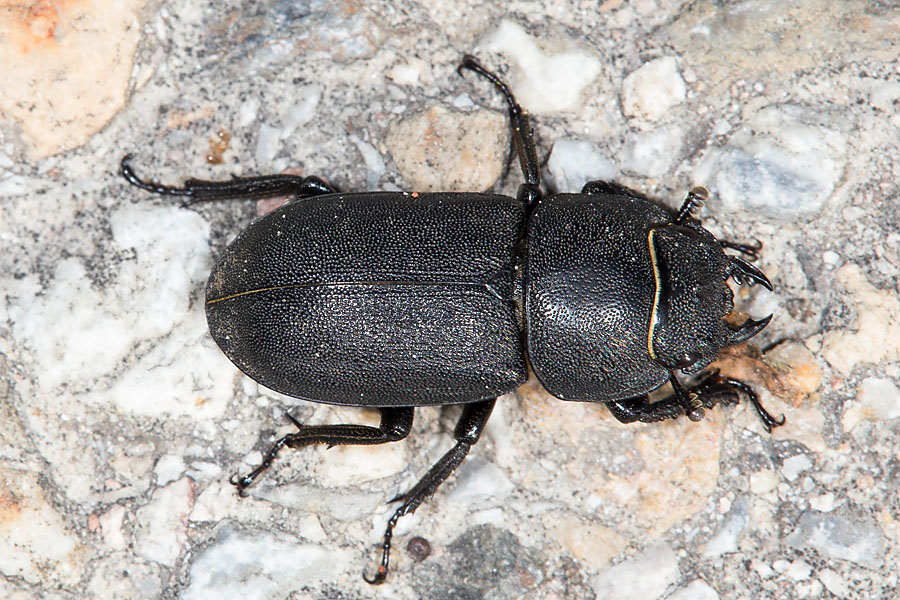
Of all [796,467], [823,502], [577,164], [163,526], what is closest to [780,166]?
[577,164]

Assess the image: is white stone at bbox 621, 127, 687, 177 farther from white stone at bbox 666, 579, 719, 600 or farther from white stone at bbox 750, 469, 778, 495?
white stone at bbox 666, 579, 719, 600

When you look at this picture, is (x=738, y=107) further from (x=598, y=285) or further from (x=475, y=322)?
(x=475, y=322)

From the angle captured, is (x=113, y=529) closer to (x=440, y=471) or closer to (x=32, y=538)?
(x=32, y=538)

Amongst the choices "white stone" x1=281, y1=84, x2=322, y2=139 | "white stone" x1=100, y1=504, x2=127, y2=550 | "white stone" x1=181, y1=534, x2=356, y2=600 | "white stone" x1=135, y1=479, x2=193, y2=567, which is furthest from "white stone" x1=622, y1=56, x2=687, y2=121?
"white stone" x1=100, y1=504, x2=127, y2=550

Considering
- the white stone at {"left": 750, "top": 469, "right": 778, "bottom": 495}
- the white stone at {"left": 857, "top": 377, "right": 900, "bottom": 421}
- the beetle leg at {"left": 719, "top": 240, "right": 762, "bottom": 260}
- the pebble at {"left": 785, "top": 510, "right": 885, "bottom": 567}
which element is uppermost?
the beetle leg at {"left": 719, "top": 240, "right": 762, "bottom": 260}

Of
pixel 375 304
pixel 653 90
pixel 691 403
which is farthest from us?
pixel 653 90

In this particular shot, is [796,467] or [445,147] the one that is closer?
[796,467]

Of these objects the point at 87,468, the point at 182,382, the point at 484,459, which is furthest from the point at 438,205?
the point at 87,468

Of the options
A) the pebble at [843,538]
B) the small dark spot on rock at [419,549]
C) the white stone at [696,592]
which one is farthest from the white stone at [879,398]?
the small dark spot on rock at [419,549]

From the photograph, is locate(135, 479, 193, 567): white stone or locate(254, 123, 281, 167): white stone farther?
locate(254, 123, 281, 167): white stone
